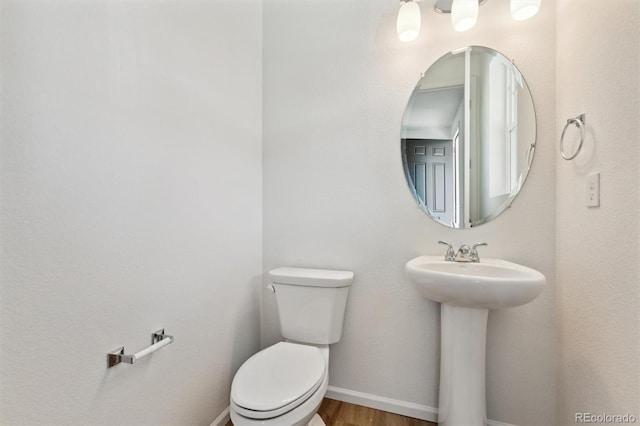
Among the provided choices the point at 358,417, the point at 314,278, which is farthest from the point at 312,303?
the point at 358,417

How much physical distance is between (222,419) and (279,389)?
63 cm

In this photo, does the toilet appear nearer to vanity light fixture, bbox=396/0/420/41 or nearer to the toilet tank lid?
the toilet tank lid

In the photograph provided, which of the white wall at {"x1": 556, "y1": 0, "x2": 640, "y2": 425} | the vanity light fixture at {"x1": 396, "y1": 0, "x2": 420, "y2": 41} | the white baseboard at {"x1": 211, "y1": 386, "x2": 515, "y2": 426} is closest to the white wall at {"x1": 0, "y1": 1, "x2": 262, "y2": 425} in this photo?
the white baseboard at {"x1": 211, "y1": 386, "x2": 515, "y2": 426}

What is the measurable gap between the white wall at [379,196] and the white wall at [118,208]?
332mm

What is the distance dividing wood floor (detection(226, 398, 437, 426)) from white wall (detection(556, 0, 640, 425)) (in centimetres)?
68

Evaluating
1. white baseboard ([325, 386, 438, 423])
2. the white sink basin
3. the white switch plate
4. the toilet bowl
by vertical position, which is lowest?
white baseboard ([325, 386, 438, 423])

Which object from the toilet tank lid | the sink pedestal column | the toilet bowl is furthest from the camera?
the toilet tank lid

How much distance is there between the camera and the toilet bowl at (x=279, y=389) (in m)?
0.94

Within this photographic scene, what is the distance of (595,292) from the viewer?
979 mm

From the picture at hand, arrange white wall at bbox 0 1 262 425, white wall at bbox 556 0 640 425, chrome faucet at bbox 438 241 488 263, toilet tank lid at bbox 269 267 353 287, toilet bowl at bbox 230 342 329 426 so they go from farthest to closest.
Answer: toilet tank lid at bbox 269 267 353 287 < chrome faucet at bbox 438 241 488 263 < toilet bowl at bbox 230 342 329 426 < white wall at bbox 556 0 640 425 < white wall at bbox 0 1 262 425

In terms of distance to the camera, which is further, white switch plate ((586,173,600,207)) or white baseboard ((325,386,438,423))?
white baseboard ((325,386,438,423))

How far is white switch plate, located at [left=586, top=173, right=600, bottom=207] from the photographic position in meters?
0.96

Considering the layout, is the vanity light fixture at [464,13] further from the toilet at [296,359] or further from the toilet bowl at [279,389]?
the toilet bowl at [279,389]

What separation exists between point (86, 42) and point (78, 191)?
433mm
